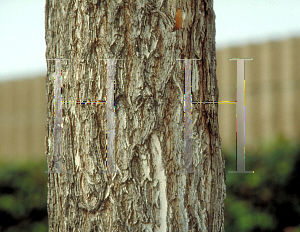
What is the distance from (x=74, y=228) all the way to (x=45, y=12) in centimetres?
94

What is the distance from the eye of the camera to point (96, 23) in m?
1.22

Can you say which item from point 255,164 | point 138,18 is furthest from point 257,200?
point 138,18

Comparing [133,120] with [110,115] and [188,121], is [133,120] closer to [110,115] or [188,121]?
[110,115]

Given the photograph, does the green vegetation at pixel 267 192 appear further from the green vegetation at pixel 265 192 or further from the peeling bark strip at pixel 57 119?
the peeling bark strip at pixel 57 119

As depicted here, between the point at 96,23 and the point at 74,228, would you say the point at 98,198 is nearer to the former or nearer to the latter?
the point at 74,228

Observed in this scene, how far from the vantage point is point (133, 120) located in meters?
1.19

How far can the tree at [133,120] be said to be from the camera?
1190 mm

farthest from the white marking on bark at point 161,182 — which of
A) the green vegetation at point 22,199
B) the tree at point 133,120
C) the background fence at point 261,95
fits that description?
the green vegetation at point 22,199

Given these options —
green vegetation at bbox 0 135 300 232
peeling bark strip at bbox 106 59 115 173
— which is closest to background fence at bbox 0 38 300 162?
green vegetation at bbox 0 135 300 232

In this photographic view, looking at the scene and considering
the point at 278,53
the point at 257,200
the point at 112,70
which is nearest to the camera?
the point at 112,70

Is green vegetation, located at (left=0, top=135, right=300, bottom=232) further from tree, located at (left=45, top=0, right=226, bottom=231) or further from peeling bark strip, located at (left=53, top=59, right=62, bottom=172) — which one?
peeling bark strip, located at (left=53, top=59, right=62, bottom=172)

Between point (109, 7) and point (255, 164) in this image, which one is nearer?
point (109, 7)

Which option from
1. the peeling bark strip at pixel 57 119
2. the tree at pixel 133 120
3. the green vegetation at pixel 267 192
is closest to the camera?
the tree at pixel 133 120

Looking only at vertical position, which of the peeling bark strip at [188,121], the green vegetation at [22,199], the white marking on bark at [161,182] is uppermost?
the peeling bark strip at [188,121]
